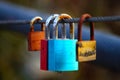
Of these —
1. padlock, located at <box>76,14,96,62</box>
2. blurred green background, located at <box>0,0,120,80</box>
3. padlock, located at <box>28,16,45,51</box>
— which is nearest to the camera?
padlock, located at <box>76,14,96,62</box>

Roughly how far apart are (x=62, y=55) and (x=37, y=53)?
5.75 feet

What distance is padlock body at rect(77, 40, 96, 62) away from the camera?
2.97ft

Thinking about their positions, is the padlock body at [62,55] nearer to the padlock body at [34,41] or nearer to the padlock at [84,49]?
the padlock at [84,49]

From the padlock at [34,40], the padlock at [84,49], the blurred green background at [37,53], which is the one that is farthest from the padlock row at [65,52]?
the blurred green background at [37,53]

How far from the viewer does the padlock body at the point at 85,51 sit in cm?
90

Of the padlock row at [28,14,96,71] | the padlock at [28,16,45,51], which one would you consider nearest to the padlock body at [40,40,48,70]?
the padlock row at [28,14,96,71]

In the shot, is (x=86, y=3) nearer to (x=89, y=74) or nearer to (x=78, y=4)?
(x=78, y=4)

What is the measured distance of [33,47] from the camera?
3.70 feet

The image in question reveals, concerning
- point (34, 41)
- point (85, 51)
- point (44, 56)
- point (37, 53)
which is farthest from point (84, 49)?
point (37, 53)

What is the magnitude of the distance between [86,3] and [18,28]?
1264mm

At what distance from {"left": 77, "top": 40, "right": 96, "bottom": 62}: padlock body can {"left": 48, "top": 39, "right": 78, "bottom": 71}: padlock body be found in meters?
0.03

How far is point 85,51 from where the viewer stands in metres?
0.92

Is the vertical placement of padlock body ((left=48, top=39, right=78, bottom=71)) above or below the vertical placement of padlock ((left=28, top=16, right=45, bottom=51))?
below

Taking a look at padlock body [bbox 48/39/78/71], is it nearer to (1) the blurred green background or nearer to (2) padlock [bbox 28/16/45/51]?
(2) padlock [bbox 28/16/45/51]
